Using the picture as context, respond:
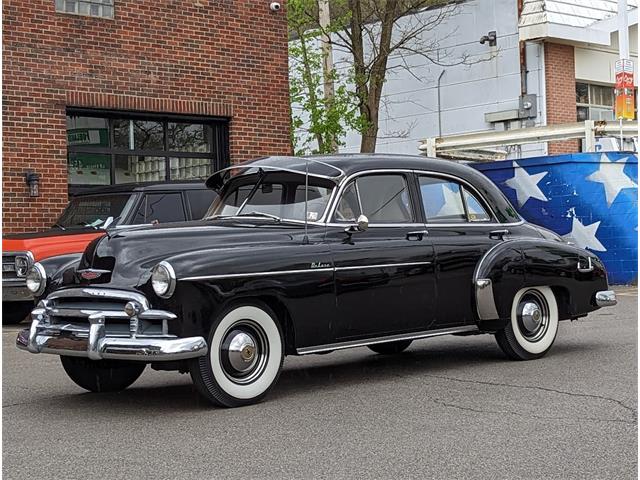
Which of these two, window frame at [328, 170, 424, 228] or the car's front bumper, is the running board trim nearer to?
window frame at [328, 170, 424, 228]

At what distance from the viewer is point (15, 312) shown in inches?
532

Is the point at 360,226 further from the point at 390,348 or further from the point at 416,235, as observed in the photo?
the point at 390,348

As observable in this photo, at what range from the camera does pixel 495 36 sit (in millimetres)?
26328

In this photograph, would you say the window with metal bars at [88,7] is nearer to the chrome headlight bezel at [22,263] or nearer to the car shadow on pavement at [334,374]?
the chrome headlight bezel at [22,263]

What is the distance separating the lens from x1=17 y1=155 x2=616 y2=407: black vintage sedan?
22.8 feet

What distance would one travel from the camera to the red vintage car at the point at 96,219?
12.6 m

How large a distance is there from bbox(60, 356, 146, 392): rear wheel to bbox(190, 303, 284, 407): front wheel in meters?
1.00

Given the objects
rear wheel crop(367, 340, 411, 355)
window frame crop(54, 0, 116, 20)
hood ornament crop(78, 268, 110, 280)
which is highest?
window frame crop(54, 0, 116, 20)

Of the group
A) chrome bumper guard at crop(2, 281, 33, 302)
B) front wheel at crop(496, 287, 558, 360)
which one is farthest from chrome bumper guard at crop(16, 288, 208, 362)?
chrome bumper guard at crop(2, 281, 33, 302)

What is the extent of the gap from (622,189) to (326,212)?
33.3ft

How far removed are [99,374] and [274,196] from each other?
1885mm

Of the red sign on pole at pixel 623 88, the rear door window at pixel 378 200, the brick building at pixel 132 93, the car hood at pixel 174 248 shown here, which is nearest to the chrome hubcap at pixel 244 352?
the car hood at pixel 174 248

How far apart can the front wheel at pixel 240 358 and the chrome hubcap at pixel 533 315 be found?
2531mm

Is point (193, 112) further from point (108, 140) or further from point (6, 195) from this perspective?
point (6, 195)
